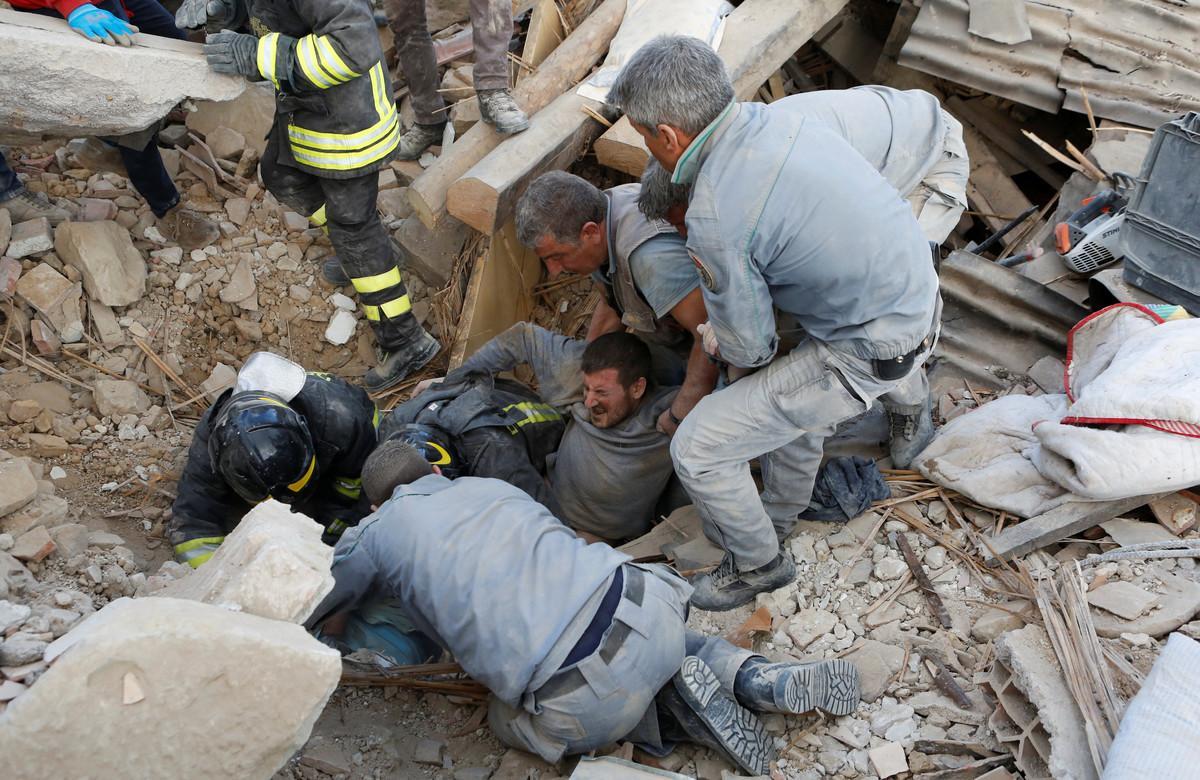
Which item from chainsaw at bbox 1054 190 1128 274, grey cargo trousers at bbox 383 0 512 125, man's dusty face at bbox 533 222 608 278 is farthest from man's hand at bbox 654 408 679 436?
chainsaw at bbox 1054 190 1128 274

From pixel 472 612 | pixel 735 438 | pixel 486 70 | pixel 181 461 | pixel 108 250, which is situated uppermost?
pixel 486 70

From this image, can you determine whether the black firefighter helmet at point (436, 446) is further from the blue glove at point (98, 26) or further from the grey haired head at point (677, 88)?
the blue glove at point (98, 26)

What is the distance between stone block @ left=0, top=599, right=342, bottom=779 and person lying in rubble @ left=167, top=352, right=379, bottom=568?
57.2 inches

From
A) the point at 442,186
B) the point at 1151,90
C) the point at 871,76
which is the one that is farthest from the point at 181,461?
the point at 1151,90

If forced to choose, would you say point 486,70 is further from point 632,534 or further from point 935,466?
point 935,466

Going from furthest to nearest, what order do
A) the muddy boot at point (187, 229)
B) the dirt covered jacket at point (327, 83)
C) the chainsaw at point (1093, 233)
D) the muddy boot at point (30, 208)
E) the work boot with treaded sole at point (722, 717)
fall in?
1. the muddy boot at point (187, 229)
2. the muddy boot at point (30, 208)
3. the chainsaw at point (1093, 233)
4. the dirt covered jacket at point (327, 83)
5. the work boot with treaded sole at point (722, 717)

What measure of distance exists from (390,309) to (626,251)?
69.1 inches

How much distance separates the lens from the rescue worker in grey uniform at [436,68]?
4602mm

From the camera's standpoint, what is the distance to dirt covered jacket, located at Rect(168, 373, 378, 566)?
156 inches

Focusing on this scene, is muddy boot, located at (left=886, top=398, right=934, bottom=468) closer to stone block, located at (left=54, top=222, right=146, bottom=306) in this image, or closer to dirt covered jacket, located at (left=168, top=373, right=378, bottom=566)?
dirt covered jacket, located at (left=168, top=373, right=378, bottom=566)

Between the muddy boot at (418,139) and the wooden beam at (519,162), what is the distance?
0.96m

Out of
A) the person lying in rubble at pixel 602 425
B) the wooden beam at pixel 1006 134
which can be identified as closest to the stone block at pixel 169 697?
the person lying in rubble at pixel 602 425

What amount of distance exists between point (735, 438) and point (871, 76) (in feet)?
12.3

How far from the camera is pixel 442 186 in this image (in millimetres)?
4570
